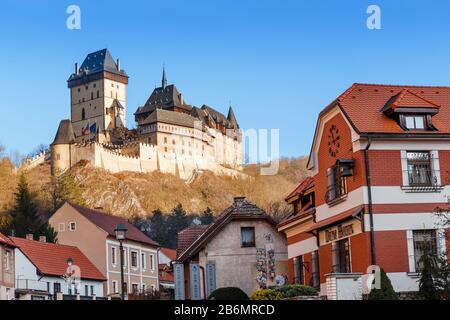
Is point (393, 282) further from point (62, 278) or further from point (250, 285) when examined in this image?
point (62, 278)

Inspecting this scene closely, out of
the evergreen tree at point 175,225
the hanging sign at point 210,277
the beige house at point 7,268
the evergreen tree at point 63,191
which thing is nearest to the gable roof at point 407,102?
the hanging sign at point 210,277

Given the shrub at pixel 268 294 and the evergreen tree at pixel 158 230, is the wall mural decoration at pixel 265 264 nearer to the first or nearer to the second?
the shrub at pixel 268 294

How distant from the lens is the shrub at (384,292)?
23080 mm

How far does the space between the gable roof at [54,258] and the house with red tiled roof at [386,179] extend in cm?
2439

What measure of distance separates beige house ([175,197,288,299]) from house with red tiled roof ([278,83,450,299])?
10.00 metres

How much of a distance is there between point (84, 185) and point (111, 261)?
98271 mm

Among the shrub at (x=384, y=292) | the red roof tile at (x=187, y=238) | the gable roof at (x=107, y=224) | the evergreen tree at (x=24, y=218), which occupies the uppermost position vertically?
the evergreen tree at (x=24, y=218)

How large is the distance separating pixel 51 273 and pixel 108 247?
295 inches

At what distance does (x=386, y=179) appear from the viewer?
26953 millimetres

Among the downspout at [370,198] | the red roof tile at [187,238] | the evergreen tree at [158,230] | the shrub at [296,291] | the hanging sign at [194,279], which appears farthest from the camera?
the evergreen tree at [158,230]

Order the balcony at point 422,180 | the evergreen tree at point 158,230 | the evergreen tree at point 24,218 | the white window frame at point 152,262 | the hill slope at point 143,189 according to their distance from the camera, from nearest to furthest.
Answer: the balcony at point 422,180 → the white window frame at point 152,262 → the evergreen tree at point 24,218 → the evergreen tree at point 158,230 → the hill slope at point 143,189

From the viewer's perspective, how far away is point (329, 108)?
Result: 97.2 feet

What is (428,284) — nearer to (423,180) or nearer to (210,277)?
(423,180)
